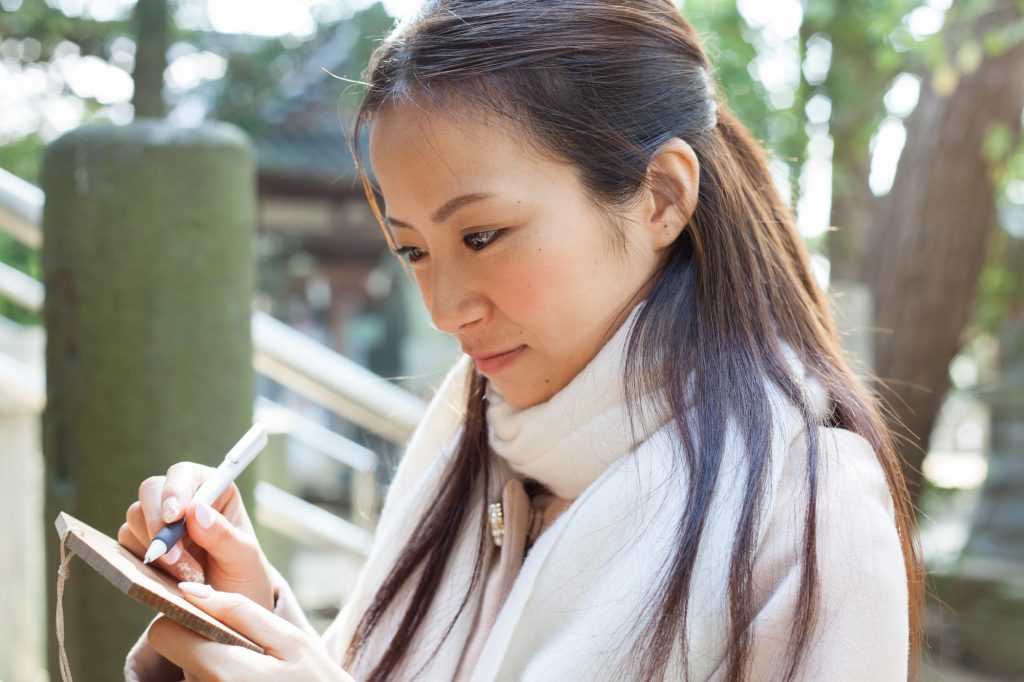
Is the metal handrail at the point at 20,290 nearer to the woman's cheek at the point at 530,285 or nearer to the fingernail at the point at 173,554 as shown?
the fingernail at the point at 173,554

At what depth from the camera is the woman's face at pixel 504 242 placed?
4.77 feet

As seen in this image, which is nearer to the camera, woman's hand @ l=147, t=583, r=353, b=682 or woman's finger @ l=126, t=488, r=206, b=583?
woman's hand @ l=147, t=583, r=353, b=682

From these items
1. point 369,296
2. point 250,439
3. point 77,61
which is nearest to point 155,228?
point 250,439

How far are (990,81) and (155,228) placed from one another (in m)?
3.98

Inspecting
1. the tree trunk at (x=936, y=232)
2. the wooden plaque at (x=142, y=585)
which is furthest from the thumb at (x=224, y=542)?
the tree trunk at (x=936, y=232)

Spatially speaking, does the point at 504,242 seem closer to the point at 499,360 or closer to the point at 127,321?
the point at 499,360

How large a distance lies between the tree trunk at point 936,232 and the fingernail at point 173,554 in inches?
152

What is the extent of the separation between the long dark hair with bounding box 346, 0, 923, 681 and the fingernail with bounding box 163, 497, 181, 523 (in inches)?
18.2

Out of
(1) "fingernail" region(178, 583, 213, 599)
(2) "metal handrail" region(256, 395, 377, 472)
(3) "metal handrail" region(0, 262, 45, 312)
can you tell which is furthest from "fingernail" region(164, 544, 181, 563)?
(2) "metal handrail" region(256, 395, 377, 472)

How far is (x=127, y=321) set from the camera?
204 cm

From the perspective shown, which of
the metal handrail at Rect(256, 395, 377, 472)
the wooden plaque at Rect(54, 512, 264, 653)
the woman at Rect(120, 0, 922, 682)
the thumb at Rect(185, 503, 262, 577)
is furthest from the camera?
the metal handrail at Rect(256, 395, 377, 472)

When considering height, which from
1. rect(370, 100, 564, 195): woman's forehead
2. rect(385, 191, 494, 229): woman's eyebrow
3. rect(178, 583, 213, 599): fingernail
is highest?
rect(370, 100, 564, 195): woman's forehead

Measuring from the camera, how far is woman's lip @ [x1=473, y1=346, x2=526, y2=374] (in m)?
1.54

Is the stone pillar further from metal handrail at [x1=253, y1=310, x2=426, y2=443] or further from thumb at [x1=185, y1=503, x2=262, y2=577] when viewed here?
metal handrail at [x1=253, y1=310, x2=426, y2=443]
